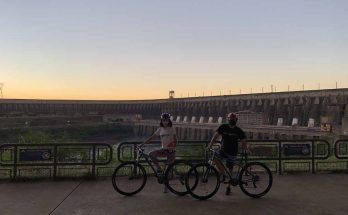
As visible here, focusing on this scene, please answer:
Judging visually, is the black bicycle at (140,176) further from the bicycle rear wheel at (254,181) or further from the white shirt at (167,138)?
the bicycle rear wheel at (254,181)

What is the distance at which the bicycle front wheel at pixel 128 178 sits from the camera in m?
9.00

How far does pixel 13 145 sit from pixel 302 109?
79.8m

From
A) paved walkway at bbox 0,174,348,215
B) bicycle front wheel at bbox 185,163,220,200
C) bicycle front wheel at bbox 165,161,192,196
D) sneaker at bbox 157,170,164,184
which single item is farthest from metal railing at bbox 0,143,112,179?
bicycle front wheel at bbox 185,163,220,200

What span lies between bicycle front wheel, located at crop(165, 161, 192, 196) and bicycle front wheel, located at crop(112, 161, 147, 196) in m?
0.59

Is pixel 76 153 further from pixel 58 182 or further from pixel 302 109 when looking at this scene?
pixel 302 109

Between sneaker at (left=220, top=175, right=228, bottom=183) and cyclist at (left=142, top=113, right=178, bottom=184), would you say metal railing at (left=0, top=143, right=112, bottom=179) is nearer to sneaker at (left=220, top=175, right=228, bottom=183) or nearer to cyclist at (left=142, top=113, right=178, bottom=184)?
cyclist at (left=142, top=113, right=178, bottom=184)

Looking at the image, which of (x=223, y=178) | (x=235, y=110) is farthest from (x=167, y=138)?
(x=235, y=110)

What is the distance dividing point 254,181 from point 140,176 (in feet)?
8.78

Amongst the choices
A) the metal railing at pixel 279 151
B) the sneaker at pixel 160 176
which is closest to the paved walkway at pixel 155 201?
the sneaker at pixel 160 176

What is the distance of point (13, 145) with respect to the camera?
10.6m

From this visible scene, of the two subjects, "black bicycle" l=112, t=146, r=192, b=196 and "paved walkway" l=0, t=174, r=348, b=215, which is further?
"black bicycle" l=112, t=146, r=192, b=196

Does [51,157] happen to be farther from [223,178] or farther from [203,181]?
[223,178]

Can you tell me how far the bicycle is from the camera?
8656mm

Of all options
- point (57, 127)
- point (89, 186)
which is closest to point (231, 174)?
point (89, 186)
